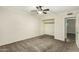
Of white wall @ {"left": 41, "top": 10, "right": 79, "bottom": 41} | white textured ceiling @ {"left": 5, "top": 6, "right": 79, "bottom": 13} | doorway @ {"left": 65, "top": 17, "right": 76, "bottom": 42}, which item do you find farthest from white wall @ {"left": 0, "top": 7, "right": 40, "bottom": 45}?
doorway @ {"left": 65, "top": 17, "right": 76, "bottom": 42}

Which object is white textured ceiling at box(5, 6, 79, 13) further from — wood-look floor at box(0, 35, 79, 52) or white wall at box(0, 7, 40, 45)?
wood-look floor at box(0, 35, 79, 52)

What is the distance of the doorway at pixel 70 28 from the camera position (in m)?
1.58

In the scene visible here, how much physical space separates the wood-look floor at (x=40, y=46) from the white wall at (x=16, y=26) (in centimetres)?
11

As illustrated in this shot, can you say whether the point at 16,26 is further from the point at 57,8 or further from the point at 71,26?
the point at 71,26

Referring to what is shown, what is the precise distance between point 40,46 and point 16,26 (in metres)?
0.65

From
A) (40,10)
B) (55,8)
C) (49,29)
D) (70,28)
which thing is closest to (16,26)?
(40,10)

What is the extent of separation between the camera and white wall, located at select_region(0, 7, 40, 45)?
1.51 metres

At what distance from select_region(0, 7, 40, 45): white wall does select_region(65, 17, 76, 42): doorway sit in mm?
614

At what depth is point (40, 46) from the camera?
158 centimetres

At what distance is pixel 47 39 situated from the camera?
1644 mm

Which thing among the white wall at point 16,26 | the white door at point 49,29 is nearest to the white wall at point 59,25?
the white door at point 49,29

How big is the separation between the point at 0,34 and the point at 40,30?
818 millimetres
